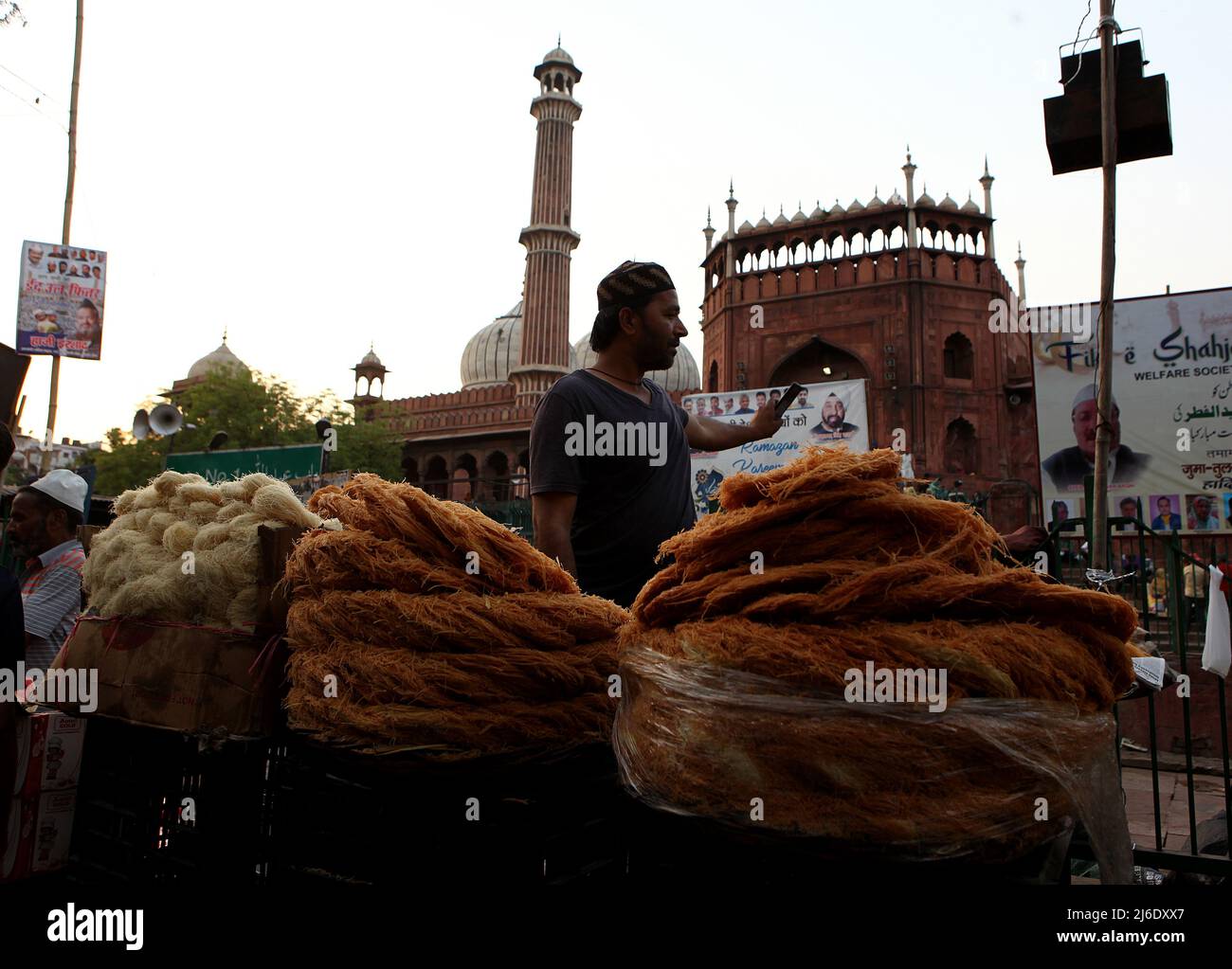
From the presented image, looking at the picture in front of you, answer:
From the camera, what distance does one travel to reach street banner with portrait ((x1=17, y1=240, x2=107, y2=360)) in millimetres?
10766

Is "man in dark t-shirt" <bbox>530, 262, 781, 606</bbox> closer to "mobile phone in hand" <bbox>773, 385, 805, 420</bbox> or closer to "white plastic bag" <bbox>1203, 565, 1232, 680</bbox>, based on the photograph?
"mobile phone in hand" <bbox>773, 385, 805, 420</bbox>

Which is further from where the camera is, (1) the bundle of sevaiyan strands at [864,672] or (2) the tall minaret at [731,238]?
(2) the tall minaret at [731,238]

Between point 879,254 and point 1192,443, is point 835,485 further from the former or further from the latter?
point 879,254

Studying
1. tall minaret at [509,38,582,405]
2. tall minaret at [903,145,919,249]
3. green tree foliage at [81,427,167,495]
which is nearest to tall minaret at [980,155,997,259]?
tall minaret at [903,145,919,249]

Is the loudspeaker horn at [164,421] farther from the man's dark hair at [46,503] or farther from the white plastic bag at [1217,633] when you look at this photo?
the white plastic bag at [1217,633]

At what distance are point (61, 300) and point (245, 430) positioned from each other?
1526cm

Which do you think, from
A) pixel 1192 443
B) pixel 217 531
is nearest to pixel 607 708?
pixel 217 531

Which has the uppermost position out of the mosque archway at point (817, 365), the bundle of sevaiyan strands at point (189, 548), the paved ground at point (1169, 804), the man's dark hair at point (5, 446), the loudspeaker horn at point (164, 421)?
the mosque archway at point (817, 365)

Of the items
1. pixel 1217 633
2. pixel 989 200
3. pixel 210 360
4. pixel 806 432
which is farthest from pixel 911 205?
pixel 210 360

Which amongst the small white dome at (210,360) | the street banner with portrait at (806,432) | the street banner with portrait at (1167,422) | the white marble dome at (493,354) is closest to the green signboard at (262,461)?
the street banner with portrait at (806,432)

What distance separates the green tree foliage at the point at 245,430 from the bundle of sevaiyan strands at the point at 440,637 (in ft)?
80.0

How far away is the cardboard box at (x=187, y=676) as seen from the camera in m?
1.61

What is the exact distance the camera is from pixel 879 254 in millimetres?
27375

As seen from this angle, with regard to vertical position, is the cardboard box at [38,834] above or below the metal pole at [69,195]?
below
